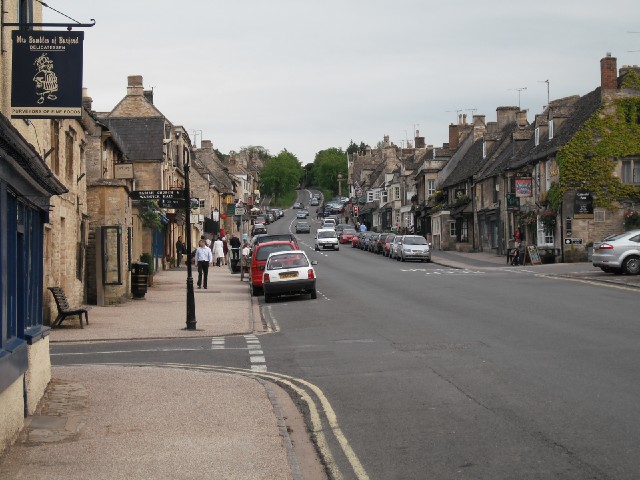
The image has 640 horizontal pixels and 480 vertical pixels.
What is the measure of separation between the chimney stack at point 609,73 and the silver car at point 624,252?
17651 millimetres

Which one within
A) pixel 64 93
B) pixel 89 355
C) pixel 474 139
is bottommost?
pixel 89 355

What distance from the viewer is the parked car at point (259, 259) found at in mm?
33250

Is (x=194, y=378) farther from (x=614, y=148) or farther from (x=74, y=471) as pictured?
(x=614, y=148)

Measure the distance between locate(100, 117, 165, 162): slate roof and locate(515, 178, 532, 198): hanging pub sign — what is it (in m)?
21.2

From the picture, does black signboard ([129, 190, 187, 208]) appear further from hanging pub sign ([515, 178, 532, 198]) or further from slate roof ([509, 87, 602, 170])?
slate roof ([509, 87, 602, 170])

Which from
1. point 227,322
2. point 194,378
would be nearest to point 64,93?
point 194,378

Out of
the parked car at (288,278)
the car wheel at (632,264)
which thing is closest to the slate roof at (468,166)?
the car wheel at (632,264)

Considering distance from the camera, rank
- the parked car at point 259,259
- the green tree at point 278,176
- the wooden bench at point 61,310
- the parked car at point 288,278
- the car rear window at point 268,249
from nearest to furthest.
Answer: the wooden bench at point 61,310, the parked car at point 288,278, the parked car at point 259,259, the car rear window at point 268,249, the green tree at point 278,176

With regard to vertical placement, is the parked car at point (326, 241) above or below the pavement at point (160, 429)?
above

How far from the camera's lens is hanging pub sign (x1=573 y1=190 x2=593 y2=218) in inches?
1885

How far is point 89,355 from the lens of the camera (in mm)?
17172

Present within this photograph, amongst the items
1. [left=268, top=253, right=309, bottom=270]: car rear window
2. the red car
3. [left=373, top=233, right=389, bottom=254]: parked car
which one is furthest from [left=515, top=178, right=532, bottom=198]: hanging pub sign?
the red car

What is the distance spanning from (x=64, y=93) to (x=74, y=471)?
647cm

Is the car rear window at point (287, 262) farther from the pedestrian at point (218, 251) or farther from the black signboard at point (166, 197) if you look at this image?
the pedestrian at point (218, 251)
